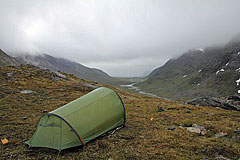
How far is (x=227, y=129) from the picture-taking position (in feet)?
36.0

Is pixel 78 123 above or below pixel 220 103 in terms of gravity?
above

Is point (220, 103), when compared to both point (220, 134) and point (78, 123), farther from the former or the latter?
point (78, 123)

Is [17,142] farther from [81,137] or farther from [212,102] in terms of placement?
[212,102]

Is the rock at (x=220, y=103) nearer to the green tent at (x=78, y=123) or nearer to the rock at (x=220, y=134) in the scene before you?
the rock at (x=220, y=134)

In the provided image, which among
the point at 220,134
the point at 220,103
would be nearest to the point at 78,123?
the point at 220,134

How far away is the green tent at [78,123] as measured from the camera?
8.70m

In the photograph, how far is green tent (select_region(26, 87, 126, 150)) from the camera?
8703 mm

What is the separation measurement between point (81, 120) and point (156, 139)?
470cm

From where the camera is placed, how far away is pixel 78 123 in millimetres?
9227

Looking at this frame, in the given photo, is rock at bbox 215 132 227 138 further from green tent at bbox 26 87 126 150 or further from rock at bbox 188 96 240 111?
rock at bbox 188 96 240 111

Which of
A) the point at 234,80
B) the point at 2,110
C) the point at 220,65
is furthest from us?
the point at 220,65

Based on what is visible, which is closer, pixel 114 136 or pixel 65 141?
pixel 65 141

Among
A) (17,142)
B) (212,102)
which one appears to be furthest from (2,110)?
(212,102)

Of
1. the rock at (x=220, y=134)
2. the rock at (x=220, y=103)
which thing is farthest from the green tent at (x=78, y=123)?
the rock at (x=220, y=103)
